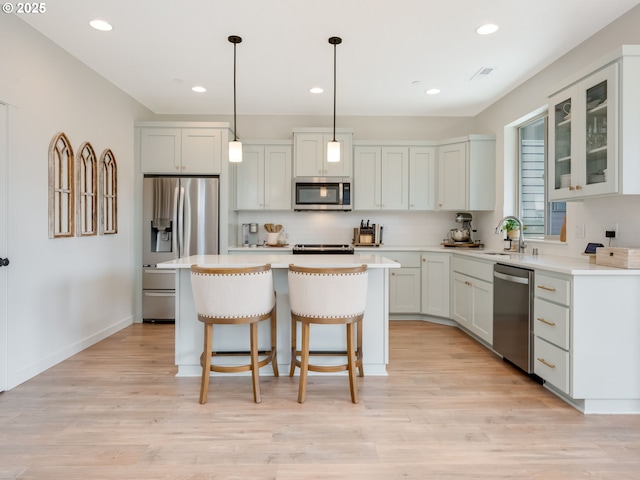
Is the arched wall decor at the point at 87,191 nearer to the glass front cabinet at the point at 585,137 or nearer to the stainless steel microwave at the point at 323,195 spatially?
the stainless steel microwave at the point at 323,195

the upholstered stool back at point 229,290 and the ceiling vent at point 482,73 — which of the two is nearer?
the upholstered stool back at point 229,290

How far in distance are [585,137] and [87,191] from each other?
4.17m

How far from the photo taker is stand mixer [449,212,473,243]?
16.3 ft

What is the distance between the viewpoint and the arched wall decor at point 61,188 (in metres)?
3.17

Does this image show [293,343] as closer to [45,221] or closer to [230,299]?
[230,299]

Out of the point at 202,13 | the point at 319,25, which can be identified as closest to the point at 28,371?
the point at 202,13

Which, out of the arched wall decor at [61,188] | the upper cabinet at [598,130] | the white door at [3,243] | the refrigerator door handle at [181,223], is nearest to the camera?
the upper cabinet at [598,130]

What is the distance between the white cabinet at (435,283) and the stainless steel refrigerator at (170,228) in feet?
8.38

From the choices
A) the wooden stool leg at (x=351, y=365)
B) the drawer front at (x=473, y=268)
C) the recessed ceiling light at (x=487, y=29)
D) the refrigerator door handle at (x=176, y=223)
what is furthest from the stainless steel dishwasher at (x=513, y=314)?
the refrigerator door handle at (x=176, y=223)

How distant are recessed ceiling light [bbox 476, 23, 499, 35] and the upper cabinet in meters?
0.68

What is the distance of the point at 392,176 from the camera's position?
511 cm

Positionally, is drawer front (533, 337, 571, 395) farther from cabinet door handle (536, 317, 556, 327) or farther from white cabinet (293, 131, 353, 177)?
white cabinet (293, 131, 353, 177)

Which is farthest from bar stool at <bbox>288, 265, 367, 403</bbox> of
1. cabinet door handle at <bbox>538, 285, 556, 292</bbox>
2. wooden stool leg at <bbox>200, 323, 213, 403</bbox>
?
cabinet door handle at <bbox>538, 285, 556, 292</bbox>

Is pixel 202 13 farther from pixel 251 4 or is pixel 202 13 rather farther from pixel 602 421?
pixel 602 421
